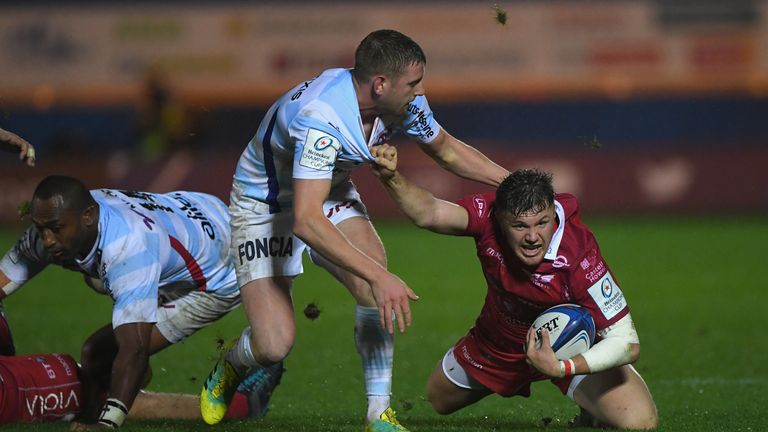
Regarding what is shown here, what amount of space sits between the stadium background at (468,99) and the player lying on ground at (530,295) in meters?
6.92

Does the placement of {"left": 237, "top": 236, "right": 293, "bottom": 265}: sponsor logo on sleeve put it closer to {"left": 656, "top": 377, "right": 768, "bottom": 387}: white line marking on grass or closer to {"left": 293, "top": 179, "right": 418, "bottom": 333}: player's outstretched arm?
{"left": 293, "top": 179, "right": 418, "bottom": 333}: player's outstretched arm

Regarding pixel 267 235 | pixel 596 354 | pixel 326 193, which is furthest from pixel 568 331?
pixel 267 235

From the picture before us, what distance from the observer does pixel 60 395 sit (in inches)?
239

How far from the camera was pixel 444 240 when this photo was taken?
17.6 meters

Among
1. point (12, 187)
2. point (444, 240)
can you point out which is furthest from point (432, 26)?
point (12, 187)

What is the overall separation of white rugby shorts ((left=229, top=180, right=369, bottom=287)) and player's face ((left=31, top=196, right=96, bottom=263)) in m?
0.77

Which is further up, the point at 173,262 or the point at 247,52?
the point at 173,262

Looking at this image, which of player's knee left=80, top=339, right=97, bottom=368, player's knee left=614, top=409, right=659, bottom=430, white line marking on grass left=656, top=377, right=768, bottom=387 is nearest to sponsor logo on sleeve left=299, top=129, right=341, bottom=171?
player's knee left=80, top=339, right=97, bottom=368

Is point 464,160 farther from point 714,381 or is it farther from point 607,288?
point 714,381

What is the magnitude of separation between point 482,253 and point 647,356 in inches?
117

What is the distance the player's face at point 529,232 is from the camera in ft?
18.2

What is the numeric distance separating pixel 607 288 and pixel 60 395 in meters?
2.86

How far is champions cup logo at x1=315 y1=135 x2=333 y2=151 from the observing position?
5.38m

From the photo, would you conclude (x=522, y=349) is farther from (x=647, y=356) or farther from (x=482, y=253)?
(x=647, y=356)
